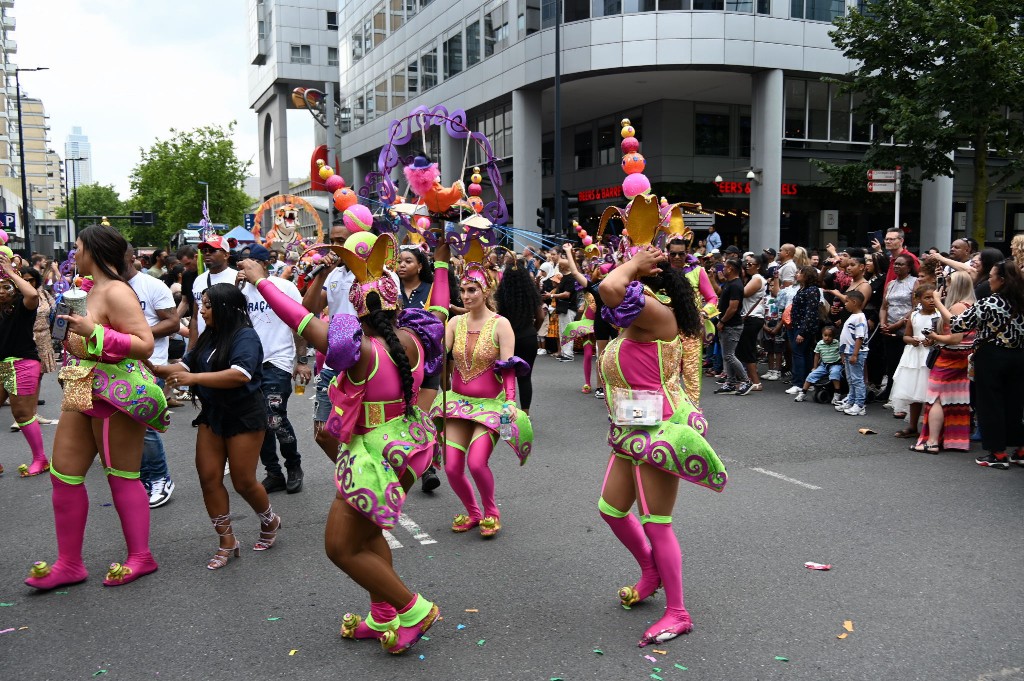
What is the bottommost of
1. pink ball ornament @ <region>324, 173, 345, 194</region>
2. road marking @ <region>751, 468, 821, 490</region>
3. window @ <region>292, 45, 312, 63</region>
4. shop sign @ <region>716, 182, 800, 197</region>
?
road marking @ <region>751, 468, 821, 490</region>

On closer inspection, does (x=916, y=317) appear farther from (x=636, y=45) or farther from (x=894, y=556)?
(x=636, y=45)

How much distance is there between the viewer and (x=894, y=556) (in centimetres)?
500

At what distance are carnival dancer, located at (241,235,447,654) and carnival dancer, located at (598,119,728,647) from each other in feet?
3.19

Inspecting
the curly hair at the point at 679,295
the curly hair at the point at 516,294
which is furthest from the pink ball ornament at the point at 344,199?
the curly hair at the point at 516,294

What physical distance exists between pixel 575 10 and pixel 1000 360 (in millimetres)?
22316

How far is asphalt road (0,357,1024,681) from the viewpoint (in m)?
3.71

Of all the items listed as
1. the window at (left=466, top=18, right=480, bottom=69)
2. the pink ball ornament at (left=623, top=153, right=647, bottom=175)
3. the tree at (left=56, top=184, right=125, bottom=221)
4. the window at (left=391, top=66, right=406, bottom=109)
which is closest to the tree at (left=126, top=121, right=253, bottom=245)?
the window at (left=391, top=66, right=406, bottom=109)

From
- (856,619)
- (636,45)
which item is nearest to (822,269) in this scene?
(856,619)

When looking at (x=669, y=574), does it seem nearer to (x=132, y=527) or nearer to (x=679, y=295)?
(x=679, y=295)

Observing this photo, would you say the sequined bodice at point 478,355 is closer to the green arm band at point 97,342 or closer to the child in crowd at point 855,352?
the green arm band at point 97,342

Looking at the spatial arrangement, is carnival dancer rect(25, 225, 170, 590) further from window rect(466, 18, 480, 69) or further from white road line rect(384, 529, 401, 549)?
window rect(466, 18, 480, 69)

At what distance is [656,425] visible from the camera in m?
3.97

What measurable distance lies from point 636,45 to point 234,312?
74.5 ft

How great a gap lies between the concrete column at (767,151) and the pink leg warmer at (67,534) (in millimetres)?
23714
